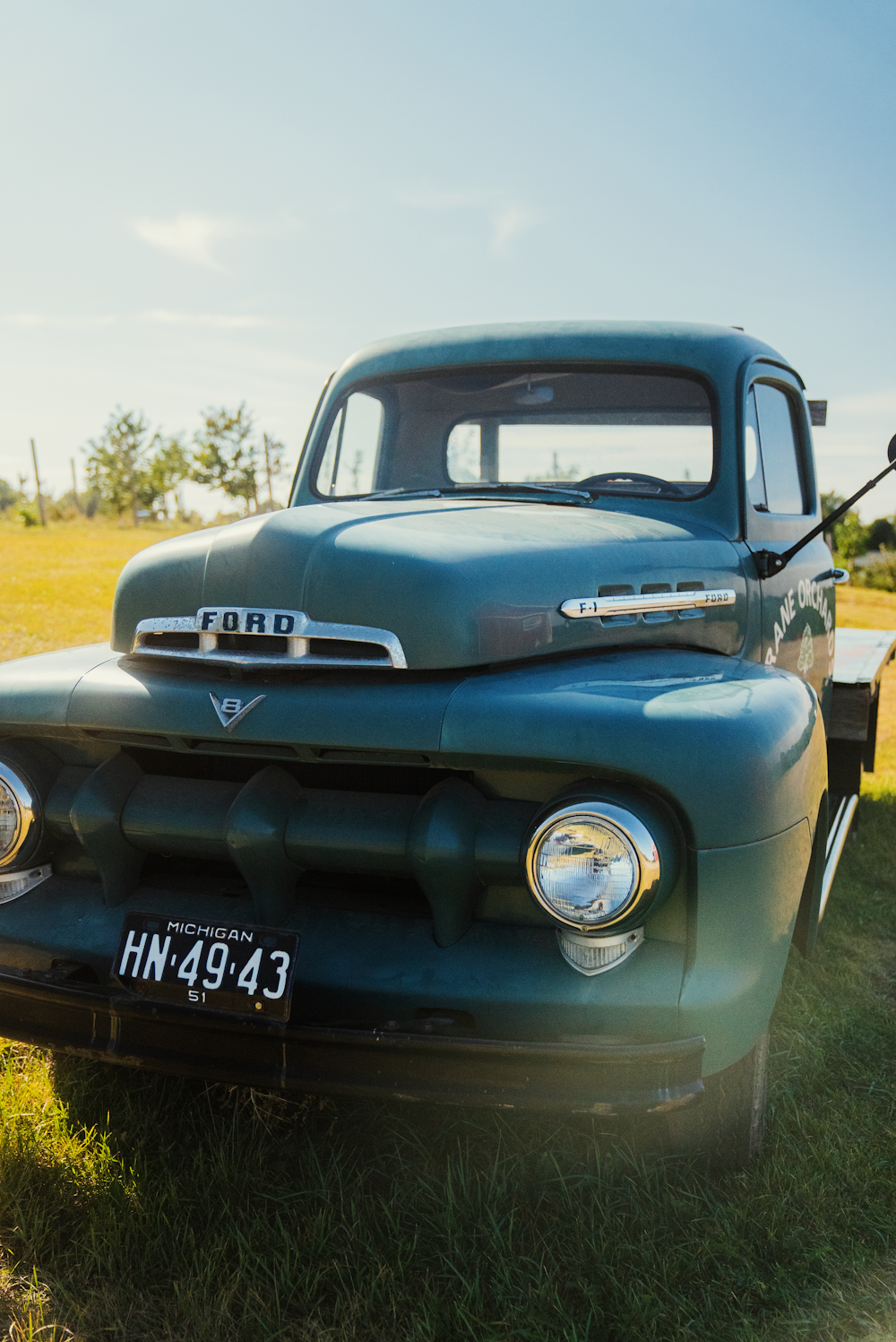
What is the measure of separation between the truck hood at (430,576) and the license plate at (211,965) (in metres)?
0.60

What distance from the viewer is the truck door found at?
309 cm

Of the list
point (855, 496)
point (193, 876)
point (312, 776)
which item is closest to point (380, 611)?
point (312, 776)

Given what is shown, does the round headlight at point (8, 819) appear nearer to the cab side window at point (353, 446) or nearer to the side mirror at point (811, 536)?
the cab side window at point (353, 446)

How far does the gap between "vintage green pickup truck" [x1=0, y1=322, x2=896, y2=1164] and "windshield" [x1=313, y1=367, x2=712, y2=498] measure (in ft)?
1.70

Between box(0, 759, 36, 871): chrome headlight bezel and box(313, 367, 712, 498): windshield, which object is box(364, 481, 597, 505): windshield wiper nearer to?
box(313, 367, 712, 498): windshield

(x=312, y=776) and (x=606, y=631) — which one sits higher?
(x=606, y=631)

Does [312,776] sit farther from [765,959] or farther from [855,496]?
[855,496]

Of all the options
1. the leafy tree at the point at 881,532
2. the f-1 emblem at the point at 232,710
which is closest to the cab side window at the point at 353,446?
the f-1 emblem at the point at 232,710

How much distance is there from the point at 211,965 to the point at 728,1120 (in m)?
1.09

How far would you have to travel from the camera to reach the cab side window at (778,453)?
3.21 m

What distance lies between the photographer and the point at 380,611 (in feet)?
6.51

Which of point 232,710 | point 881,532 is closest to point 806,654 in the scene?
point 232,710

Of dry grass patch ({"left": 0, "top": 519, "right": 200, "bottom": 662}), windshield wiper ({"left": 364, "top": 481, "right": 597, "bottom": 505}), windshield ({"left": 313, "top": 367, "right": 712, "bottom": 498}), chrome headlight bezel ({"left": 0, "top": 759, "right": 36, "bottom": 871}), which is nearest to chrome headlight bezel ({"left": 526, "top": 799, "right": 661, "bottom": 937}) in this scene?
chrome headlight bezel ({"left": 0, "top": 759, "right": 36, "bottom": 871})

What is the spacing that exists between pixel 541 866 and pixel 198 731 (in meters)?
0.72
